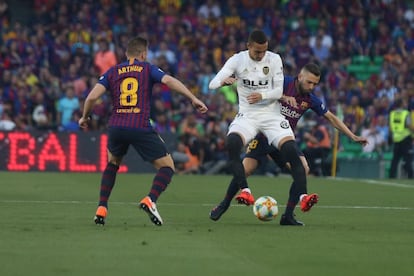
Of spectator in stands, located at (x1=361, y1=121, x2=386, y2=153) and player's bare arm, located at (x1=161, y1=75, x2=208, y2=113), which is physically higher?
player's bare arm, located at (x1=161, y1=75, x2=208, y2=113)

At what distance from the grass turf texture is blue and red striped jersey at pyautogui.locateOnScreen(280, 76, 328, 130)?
4.09 feet

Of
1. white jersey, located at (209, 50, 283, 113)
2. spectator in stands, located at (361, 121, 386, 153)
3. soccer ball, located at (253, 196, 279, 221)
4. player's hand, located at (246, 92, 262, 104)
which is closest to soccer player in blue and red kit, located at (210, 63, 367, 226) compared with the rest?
white jersey, located at (209, 50, 283, 113)

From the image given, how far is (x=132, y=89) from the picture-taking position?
1223 centimetres

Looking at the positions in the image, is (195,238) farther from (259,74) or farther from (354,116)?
(354,116)

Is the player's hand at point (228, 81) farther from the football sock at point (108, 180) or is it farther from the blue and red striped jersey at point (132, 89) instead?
the football sock at point (108, 180)

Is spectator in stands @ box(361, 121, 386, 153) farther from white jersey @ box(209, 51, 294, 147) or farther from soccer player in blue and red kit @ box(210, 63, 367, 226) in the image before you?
white jersey @ box(209, 51, 294, 147)

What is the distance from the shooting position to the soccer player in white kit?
12.8 metres

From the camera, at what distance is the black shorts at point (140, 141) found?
483 inches

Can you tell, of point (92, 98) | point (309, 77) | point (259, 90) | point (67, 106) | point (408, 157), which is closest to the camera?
point (92, 98)

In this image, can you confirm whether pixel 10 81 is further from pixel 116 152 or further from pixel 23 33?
pixel 116 152

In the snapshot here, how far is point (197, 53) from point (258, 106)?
1960 cm

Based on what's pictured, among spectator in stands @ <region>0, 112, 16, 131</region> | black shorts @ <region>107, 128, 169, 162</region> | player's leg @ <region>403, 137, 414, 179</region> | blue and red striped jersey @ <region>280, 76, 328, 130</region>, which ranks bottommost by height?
player's leg @ <region>403, 137, 414, 179</region>

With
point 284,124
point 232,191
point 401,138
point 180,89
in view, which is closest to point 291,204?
point 232,191

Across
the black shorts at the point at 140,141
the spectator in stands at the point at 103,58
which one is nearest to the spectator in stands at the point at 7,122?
the spectator in stands at the point at 103,58
